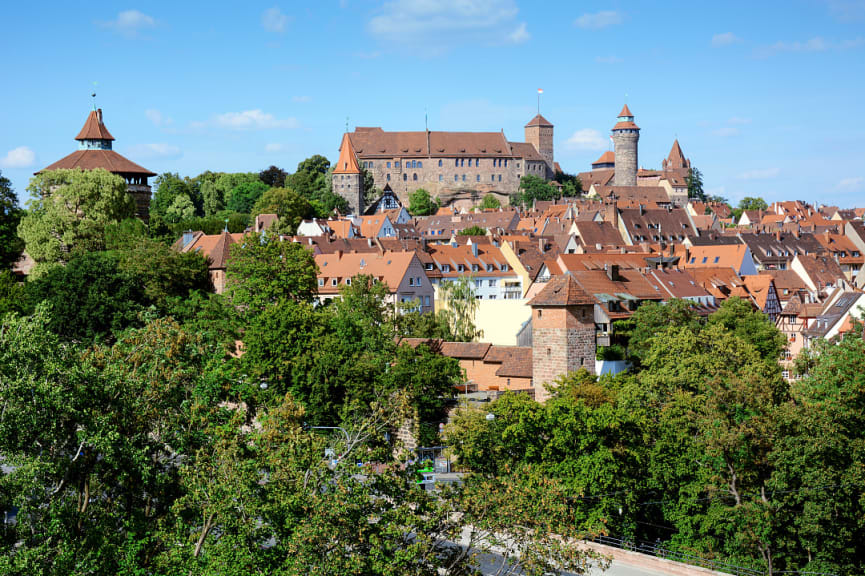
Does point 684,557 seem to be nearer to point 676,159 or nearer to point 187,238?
point 187,238

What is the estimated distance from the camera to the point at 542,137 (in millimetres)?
163500

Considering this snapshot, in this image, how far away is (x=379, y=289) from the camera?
191 feet

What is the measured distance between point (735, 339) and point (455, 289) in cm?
2410

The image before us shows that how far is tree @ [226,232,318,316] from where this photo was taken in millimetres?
53969

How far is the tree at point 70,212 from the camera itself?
6362 cm

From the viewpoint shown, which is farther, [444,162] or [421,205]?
[444,162]

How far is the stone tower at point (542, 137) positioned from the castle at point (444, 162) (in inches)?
234

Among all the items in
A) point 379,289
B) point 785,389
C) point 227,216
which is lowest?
point 785,389

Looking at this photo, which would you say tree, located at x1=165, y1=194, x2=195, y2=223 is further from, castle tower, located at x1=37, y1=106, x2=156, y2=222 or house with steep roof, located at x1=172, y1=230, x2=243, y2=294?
house with steep roof, located at x1=172, y1=230, x2=243, y2=294

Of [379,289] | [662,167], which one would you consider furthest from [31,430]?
[662,167]

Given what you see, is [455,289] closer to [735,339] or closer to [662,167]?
[735,339]

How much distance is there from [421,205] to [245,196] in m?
24.6

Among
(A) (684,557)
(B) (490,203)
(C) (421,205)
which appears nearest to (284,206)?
(C) (421,205)

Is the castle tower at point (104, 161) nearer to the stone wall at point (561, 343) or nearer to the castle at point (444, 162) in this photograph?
the stone wall at point (561, 343)
